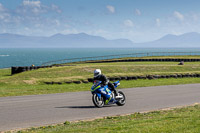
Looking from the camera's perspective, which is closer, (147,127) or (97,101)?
(147,127)

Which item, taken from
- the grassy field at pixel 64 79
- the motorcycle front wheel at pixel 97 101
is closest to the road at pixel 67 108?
the motorcycle front wheel at pixel 97 101

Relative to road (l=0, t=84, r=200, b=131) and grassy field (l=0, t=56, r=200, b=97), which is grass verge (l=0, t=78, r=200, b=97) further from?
road (l=0, t=84, r=200, b=131)

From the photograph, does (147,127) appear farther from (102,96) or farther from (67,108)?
(67,108)

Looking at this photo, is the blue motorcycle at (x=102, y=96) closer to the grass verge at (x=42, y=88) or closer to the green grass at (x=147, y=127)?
the green grass at (x=147, y=127)

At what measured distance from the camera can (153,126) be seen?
8617 mm

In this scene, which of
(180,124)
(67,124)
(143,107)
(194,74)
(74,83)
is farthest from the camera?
(194,74)

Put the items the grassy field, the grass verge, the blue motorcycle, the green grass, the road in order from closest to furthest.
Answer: the green grass → the road → the blue motorcycle → the grass verge → the grassy field

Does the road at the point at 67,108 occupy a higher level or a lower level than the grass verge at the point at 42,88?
higher

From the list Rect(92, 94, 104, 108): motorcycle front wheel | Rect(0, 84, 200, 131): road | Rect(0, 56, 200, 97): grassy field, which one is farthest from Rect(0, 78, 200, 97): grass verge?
Rect(92, 94, 104, 108): motorcycle front wheel

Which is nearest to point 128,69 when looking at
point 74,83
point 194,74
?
point 194,74

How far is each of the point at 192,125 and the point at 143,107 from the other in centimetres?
493

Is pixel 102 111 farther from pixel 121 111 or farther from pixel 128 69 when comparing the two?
pixel 128 69

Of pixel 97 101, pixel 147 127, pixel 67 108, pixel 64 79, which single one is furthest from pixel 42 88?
pixel 147 127

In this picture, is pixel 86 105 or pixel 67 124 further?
pixel 86 105
